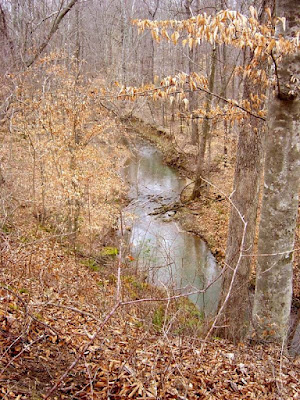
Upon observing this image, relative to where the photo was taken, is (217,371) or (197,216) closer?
(217,371)

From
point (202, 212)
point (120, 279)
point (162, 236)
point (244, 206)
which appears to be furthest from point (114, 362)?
point (202, 212)

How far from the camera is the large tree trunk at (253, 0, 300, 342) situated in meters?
3.38

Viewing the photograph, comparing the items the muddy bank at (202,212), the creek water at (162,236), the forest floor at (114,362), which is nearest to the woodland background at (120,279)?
the forest floor at (114,362)

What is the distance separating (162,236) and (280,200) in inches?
323

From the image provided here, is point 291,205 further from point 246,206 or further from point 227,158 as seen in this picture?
point 227,158

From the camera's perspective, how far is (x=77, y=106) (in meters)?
9.50

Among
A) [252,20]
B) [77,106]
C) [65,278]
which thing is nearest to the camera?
[252,20]

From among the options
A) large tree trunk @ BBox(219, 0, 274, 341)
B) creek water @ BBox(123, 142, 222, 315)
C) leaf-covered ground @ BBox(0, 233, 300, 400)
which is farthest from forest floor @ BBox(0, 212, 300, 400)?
creek water @ BBox(123, 142, 222, 315)

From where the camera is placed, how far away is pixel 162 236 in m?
11.8

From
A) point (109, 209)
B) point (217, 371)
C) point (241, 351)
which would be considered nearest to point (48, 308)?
point (217, 371)

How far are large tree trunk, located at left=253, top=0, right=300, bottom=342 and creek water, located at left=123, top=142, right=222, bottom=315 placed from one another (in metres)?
2.35

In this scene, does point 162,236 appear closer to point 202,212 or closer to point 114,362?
point 202,212

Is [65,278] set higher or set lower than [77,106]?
lower

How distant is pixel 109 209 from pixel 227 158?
28.9 ft
